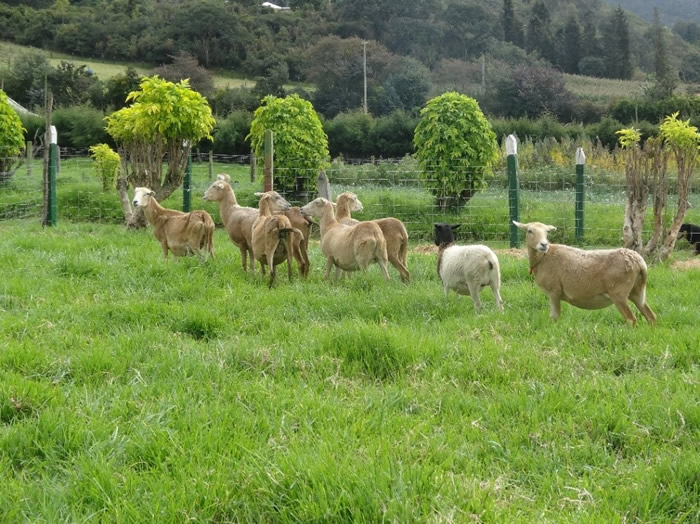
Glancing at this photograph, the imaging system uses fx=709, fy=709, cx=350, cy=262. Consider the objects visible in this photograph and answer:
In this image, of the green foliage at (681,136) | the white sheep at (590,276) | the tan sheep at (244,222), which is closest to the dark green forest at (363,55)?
the tan sheep at (244,222)

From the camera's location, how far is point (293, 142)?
1842cm

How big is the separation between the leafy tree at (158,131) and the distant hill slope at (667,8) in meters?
151

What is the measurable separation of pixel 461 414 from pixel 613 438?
897 millimetres

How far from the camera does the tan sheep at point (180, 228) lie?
1026cm

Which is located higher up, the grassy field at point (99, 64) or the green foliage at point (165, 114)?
the grassy field at point (99, 64)

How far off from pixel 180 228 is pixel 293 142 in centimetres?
844

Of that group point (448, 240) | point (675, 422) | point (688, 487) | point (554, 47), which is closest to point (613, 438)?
point (675, 422)

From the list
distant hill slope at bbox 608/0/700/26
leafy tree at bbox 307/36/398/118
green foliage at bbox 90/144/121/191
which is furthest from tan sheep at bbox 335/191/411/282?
distant hill slope at bbox 608/0/700/26

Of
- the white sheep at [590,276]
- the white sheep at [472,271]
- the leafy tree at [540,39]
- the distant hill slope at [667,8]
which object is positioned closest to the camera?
the white sheep at [590,276]

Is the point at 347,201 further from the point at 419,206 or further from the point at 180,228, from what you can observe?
the point at 419,206

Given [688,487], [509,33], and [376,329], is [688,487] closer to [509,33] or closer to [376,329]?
[376,329]

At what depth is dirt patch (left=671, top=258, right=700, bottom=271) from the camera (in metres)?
10.7

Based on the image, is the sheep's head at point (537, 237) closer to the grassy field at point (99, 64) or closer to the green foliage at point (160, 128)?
the green foliage at point (160, 128)

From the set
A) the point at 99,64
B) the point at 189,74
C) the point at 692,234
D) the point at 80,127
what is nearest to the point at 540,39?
the point at 189,74
